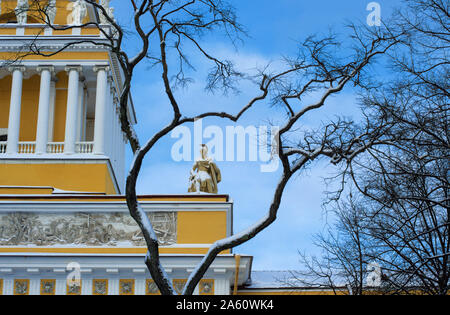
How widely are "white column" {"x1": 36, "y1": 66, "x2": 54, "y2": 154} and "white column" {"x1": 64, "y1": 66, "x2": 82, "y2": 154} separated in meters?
0.75

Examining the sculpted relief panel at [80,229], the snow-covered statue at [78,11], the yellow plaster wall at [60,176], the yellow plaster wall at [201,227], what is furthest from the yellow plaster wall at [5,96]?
the yellow plaster wall at [201,227]

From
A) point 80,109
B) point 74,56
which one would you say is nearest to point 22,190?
point 80,109

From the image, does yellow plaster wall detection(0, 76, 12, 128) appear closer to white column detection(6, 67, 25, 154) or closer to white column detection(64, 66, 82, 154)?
white column detection(6, 67, 25, 154)

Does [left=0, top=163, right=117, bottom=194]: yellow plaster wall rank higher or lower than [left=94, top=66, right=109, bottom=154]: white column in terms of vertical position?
lower

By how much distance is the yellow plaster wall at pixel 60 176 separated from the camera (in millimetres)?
29906

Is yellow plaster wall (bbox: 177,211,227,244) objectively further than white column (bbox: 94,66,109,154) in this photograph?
No

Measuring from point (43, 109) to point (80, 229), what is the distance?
8269 millimetres

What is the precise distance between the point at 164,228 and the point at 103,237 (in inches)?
70.2

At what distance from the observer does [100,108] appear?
32312 mm

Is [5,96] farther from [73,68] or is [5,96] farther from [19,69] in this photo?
[73,68]

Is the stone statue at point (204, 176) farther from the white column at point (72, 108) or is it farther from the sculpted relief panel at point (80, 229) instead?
the white column at point (72, 108)

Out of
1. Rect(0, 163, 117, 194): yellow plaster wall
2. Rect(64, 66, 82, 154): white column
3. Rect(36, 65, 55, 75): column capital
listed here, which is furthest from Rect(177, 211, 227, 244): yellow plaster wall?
Rect(36, 65, 55, 75): column capital

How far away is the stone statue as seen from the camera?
1028 inches
